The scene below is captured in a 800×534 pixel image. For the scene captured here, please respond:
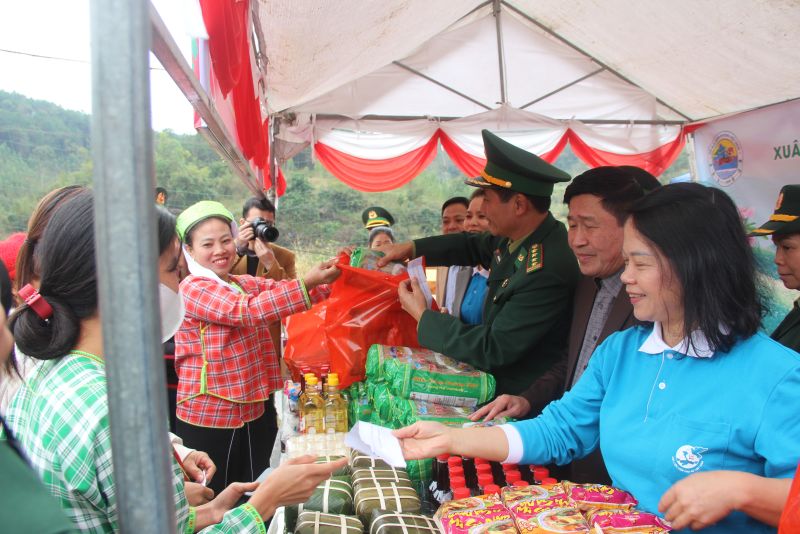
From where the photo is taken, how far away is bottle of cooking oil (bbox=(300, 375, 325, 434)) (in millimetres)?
2564

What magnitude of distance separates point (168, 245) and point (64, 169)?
3.38 metres

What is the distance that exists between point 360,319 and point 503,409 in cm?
84

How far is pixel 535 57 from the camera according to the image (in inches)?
203

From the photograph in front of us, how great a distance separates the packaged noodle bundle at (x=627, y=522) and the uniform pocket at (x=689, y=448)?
0.11 m

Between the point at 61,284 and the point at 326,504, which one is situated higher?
the point at 61,284

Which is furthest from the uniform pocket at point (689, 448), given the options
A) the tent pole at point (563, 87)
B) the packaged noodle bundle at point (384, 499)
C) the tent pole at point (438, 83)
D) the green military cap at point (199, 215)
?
the tent pole at point (563, 87)

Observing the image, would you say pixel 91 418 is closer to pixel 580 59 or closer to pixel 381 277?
pixel 381 277

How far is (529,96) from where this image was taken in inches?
228

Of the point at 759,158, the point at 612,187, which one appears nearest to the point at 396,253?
the point at 612,187

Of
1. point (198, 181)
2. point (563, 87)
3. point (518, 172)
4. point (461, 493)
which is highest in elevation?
point (563, 87)

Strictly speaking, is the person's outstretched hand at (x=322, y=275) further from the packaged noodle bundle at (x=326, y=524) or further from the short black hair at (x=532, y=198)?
the packaged noodle bundle at (x=326, y=524)

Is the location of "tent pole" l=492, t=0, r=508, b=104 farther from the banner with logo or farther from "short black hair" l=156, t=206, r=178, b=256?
"short black hair" l=156, t=206, r=178, b=256

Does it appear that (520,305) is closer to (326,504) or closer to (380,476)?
(380,476)

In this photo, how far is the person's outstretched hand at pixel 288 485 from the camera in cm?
126
